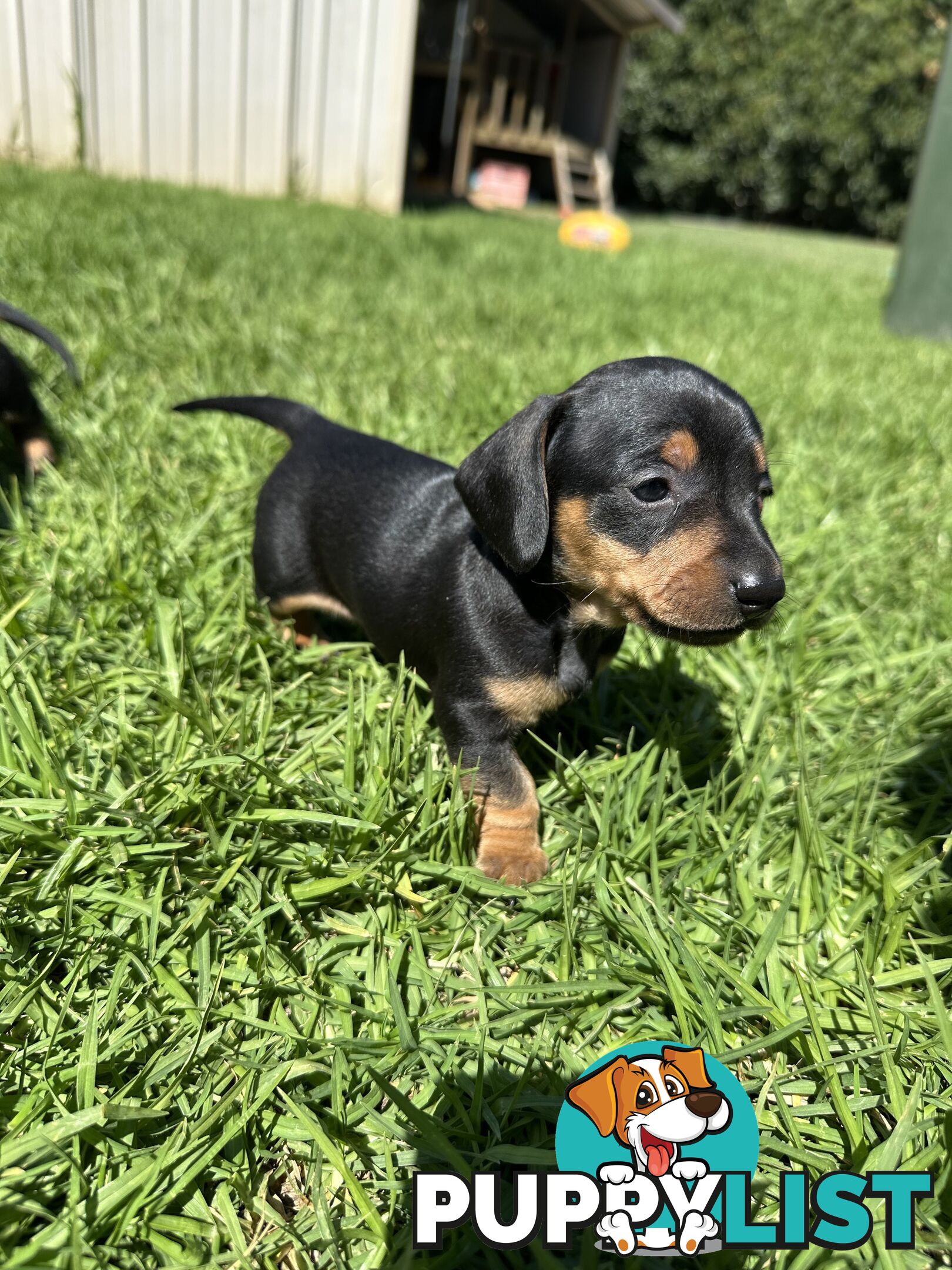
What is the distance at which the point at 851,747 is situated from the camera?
2559 millimetres

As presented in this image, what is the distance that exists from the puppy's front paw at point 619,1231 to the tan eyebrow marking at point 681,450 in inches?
54.9

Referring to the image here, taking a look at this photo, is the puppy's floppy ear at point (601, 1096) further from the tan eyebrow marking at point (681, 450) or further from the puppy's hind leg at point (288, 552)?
the puppy's hind leg at point (288, 552)

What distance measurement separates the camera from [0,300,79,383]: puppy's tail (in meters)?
3.39

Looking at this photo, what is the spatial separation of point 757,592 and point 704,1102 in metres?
0.94

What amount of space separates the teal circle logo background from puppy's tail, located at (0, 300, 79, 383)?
3.13m

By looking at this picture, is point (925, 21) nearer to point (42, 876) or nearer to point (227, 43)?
point (227, 43)

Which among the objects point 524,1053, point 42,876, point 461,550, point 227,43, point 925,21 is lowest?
point 524,1053

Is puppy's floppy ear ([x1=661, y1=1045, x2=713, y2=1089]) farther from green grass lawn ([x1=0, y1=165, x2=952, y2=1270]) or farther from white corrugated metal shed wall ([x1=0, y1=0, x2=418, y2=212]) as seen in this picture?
white corrugated metal shed wall ([x1=0, y1=0, x2=418, y2=212])

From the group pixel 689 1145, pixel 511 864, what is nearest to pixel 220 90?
pixel 511 864

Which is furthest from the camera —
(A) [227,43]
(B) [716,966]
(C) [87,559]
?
(A) [227,43]

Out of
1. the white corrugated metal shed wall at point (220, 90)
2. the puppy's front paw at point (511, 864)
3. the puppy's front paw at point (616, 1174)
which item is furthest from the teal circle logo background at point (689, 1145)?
the white corrugated metal shed wall at point (220, 90)

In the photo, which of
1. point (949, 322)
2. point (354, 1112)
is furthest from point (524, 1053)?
point (949, 322)

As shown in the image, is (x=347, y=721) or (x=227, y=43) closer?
(x=347, y=721)

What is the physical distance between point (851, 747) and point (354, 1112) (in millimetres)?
1718
